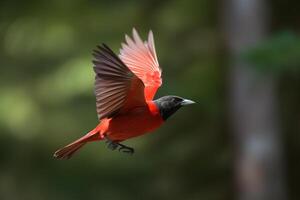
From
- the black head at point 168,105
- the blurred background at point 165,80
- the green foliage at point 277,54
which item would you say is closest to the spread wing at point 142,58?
the black head at point 168,105

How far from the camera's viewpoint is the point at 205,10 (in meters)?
10.5

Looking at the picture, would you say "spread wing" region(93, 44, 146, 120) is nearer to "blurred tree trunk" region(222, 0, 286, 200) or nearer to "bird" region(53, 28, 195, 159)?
"bird" region(53, 28, 195, 159)

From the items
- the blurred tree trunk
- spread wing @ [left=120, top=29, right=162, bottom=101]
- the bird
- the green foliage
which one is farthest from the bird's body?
the blurred tree trunk

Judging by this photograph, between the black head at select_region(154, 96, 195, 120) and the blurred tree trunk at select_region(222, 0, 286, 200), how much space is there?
16.1 feet

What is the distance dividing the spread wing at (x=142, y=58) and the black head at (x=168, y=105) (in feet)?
1.72

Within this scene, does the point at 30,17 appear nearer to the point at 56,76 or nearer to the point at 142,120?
the point at 56,76

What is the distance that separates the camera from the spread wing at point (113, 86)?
375 cm

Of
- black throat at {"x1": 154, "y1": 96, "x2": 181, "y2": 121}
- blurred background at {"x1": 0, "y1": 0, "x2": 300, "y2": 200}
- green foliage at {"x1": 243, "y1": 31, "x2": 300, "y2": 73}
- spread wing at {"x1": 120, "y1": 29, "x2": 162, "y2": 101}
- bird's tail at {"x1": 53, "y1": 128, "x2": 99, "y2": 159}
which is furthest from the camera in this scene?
blurred background at {"x1": 0, "y1": 0, "x2": 300, "y2": 200}

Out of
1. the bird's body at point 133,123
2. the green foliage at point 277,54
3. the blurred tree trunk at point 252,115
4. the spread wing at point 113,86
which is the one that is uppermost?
the spread wing at point 113,86

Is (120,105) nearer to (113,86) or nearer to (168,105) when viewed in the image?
(113,86)

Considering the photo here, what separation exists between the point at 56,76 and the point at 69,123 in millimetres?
653

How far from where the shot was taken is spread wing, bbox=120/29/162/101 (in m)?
4.55

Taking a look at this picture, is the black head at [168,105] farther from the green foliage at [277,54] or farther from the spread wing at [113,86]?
the green foliage at [277,54]

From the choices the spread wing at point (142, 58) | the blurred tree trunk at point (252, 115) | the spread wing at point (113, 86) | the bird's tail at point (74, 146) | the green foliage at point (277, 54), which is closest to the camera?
the spread wing at point (113, 86)
